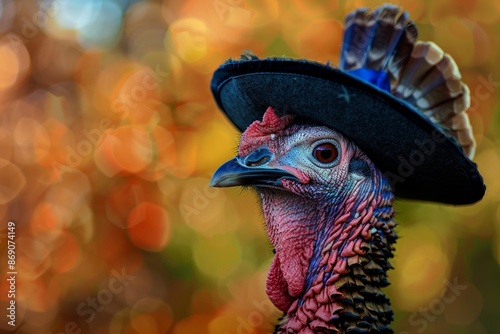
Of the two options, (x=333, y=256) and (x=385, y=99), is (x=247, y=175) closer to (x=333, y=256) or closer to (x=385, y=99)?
(x=333, y=256)

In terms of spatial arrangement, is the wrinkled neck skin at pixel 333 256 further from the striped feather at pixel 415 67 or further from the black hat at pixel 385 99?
the striped feather at pixel 415 67

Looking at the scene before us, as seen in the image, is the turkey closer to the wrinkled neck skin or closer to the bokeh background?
the wrinkled neck skin

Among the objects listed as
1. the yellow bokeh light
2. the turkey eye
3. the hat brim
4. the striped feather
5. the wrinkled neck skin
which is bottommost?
the yellow bokeh light

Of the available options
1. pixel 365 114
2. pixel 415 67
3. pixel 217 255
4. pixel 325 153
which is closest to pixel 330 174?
pixel 325 153

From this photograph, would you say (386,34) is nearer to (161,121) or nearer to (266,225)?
(266,225)

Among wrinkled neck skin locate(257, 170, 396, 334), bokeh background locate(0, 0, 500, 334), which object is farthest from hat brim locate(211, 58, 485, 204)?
bokeh background locate(0, 0, 500, 334)

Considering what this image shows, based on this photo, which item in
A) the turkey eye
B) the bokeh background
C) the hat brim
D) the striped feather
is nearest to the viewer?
the hat brim
